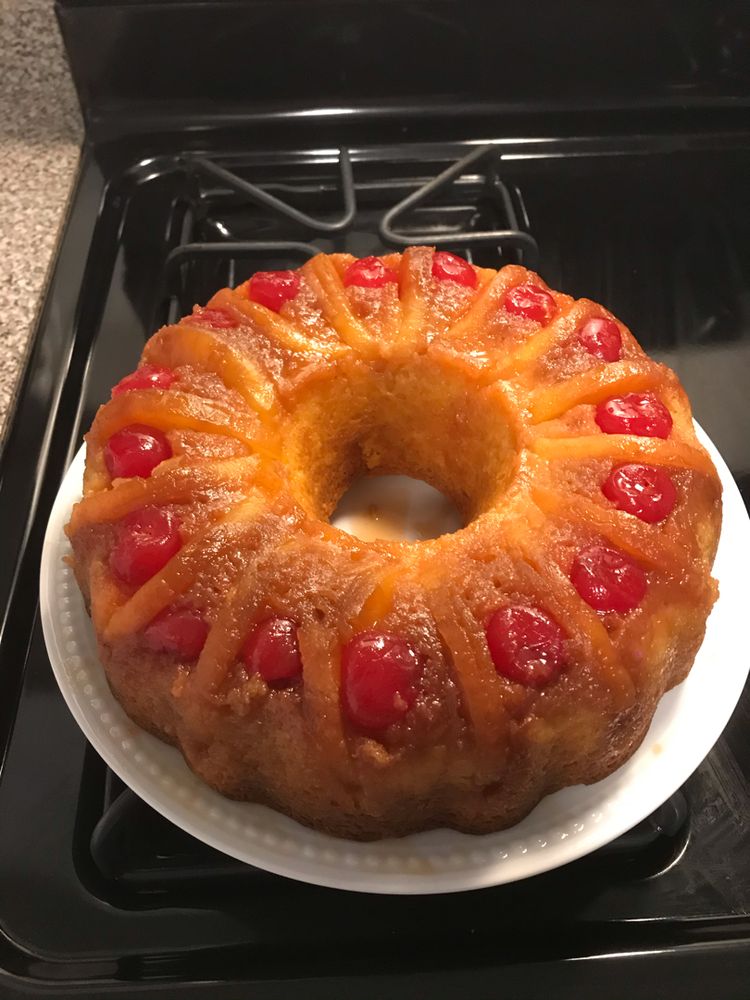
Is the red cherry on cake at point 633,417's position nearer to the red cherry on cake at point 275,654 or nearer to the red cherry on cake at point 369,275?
the red cherry on cake at point 369,275

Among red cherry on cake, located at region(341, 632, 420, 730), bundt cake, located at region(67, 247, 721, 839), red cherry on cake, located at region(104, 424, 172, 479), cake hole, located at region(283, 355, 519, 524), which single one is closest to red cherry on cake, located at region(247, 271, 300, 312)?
bundt cake, located at region(67, 247, 721, 839)

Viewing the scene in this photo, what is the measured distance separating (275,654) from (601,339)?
0.90 meters

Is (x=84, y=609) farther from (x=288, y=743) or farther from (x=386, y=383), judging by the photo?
(x=386, y=383)

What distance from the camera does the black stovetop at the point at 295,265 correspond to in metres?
1.52

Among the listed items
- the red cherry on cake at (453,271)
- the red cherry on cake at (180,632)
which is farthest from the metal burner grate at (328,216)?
the red cherry on cake at (180,632)

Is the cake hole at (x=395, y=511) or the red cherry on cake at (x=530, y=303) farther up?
the red cherry on cake at (x=530, y=303)

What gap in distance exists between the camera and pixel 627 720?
1402 mm

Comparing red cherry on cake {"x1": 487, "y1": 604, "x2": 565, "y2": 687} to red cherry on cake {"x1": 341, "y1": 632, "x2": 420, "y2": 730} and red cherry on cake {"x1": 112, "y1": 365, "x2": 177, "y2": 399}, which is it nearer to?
red cherry on cake {"x1": 341, "y1": 632, "x2": 420, "y2": 730}

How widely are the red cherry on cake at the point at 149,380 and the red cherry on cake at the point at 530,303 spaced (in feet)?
2.28

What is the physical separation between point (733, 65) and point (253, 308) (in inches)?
85.7

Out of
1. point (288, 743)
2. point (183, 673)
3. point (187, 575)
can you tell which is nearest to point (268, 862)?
point (288, 743)

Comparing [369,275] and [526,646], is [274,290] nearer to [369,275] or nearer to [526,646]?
[369,275]

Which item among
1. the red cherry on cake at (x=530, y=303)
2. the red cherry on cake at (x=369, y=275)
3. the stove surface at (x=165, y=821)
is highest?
the red cherry on cake at (x=530, y=303)

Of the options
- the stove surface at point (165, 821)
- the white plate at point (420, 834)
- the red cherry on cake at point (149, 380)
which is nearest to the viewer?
the white plate at point (420, 834)
